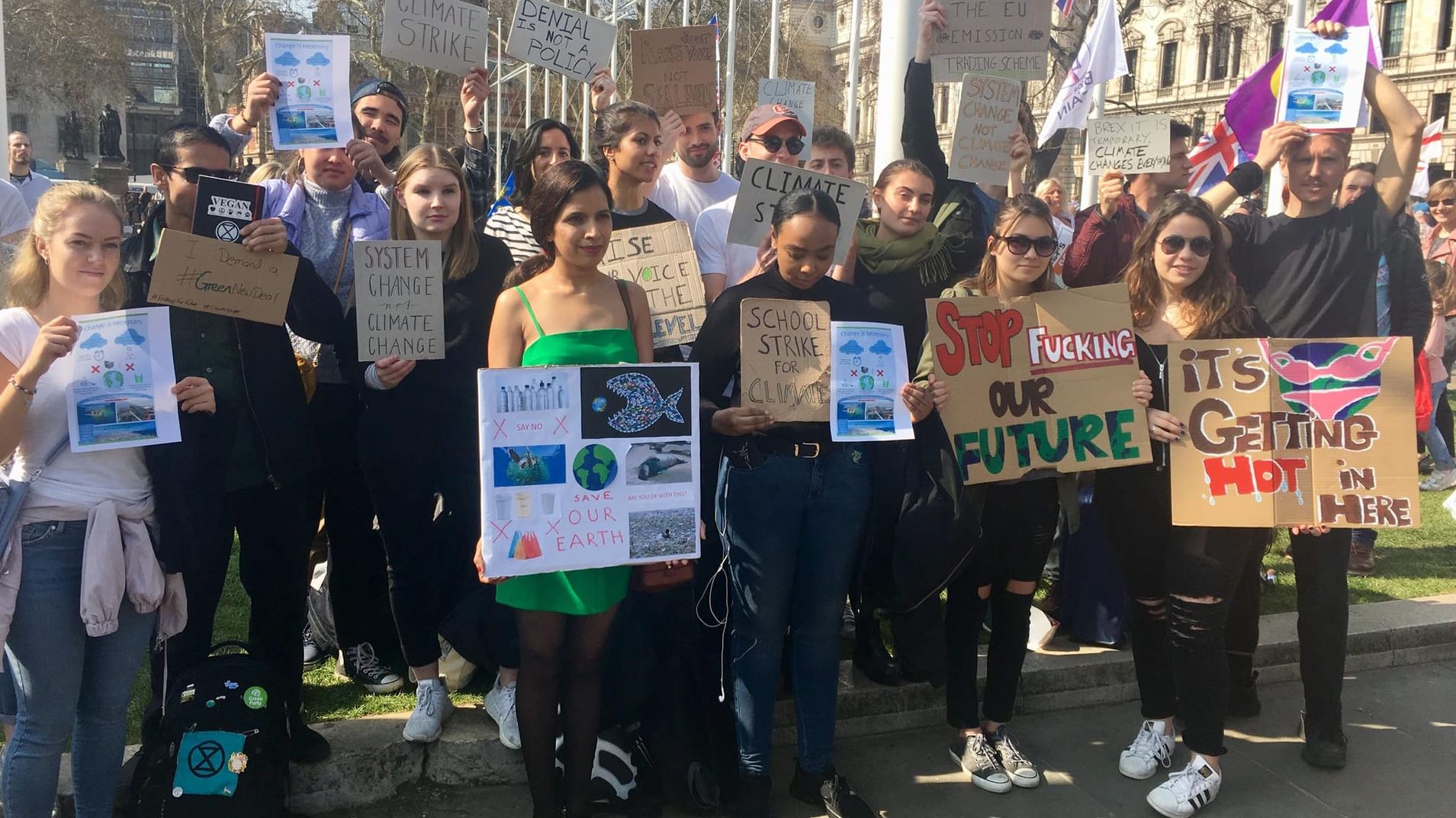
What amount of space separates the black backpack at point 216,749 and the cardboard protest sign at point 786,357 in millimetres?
1841

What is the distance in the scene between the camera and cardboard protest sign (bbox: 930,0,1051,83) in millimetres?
5195

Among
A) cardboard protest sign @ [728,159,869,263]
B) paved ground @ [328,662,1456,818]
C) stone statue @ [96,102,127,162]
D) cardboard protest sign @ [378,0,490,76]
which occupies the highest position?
stone statue @ [96,102,127,162]

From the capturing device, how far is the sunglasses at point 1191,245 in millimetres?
3789

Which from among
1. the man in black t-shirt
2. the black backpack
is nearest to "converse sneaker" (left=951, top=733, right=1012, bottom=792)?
the man in black t-shirt

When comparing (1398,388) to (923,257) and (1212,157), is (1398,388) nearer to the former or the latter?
(923,257)

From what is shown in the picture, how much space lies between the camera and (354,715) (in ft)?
13.5

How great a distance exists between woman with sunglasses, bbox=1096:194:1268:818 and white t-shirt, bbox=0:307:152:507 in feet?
11.0

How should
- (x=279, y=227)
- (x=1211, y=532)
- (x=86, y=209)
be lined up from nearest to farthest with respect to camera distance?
(x=86, y=209), (x=279, y=227), (x=1211, y=532)

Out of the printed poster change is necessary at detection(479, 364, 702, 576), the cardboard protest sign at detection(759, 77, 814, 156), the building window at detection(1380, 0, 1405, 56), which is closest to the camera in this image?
the printed poster change is necessary at detection(479, 364, 702, 576)

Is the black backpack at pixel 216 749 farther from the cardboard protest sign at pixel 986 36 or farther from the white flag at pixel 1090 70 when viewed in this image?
the white flag at pixel 1090 70

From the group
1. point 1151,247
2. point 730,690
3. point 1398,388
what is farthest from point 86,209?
point 1398,388

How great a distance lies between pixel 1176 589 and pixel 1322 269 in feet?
4.47

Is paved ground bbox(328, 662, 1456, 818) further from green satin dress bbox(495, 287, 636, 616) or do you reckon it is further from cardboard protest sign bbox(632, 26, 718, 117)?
cardboard protest sign bbox(632, 26, 718, 117)

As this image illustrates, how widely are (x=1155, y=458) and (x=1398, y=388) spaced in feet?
2.87
